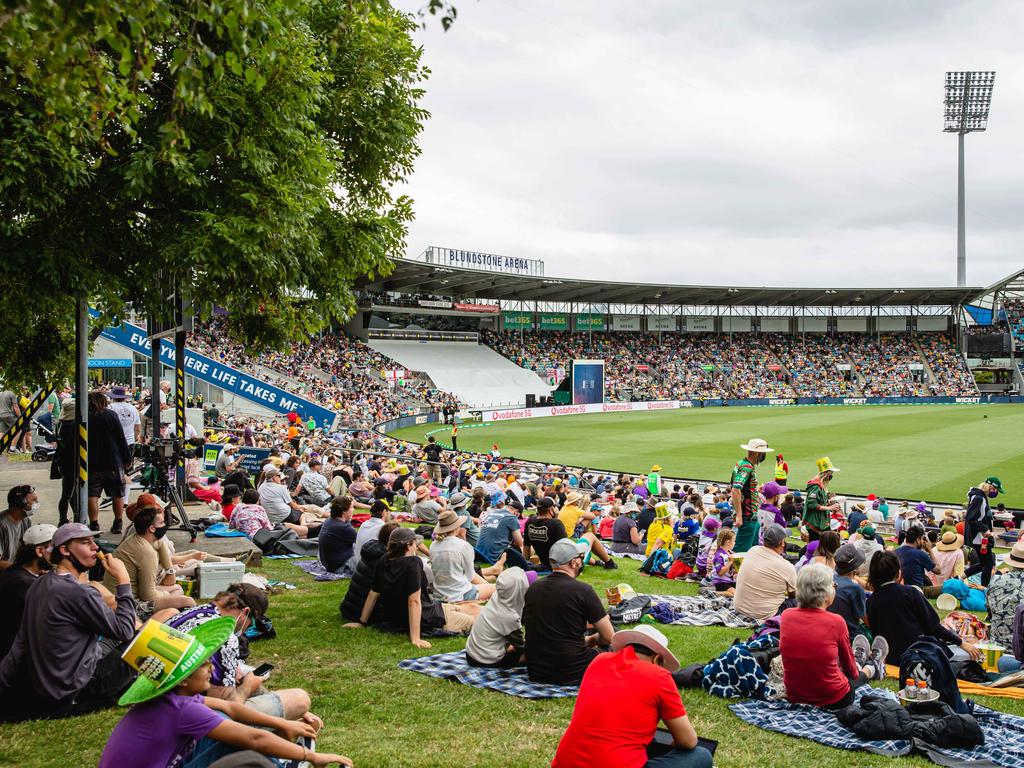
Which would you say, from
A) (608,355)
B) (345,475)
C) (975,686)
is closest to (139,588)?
(975,686)

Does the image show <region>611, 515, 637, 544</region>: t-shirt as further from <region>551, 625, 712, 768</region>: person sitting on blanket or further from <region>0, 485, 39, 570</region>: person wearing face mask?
<region>551, 625, 712, 768</region>: person sitting on blanket

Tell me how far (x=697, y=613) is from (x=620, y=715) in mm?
5027

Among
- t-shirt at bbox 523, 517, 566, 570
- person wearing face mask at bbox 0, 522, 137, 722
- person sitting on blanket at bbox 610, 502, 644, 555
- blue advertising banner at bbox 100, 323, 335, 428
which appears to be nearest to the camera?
person wearing face mask at bbox 0, 522, 137, 722

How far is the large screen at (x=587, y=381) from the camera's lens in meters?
67.7

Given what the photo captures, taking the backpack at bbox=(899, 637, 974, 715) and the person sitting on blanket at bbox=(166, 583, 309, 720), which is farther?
the backpack at bbox=(899, 637, 974, 715)

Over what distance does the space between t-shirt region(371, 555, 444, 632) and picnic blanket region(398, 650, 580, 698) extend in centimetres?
76

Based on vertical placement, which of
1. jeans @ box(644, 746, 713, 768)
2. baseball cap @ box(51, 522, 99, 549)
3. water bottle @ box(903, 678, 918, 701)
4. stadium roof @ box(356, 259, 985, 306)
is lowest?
water bottle @ box(903, 678, 918, 701)

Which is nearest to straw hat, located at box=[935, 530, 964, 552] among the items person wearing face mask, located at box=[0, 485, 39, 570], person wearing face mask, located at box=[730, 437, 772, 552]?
person wearing face mask, located at box=[730, 437, 772, 552]

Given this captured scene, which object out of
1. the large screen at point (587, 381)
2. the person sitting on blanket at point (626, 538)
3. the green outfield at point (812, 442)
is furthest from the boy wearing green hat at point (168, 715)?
the large screen at point (587, 381)

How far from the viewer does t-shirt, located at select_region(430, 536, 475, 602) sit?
859 cm

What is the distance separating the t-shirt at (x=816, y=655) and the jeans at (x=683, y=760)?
5.66 feet

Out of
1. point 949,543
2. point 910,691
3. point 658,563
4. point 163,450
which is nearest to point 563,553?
point 910,691

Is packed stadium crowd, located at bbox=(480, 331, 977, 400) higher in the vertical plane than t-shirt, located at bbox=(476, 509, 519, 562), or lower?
higher

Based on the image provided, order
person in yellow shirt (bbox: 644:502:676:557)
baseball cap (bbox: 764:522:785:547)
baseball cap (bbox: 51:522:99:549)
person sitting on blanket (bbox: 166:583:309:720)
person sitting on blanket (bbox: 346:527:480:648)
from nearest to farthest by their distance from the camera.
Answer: person sitting on blanket (bbox: 166:583:309:720) → baseball cap (bbox: 51:522:99:549) → person sitting on blanket (bbox: 346:527:480:648) → baseball cap (bbox: 764:522:785:547) → person in yellow shirt (bbox: 644:502:676:557)
